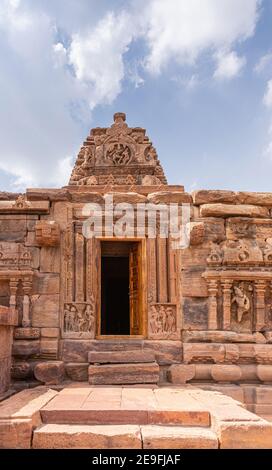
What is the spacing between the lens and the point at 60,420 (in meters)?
4.89

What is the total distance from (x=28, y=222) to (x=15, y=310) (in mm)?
1650

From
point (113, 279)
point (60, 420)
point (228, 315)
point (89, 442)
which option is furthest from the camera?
point (113, 279)

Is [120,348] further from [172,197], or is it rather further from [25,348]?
[172,197]

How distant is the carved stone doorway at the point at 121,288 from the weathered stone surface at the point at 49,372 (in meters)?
1.01

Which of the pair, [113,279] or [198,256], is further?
[113,279]

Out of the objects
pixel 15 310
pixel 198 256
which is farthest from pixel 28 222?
pixel 198 256

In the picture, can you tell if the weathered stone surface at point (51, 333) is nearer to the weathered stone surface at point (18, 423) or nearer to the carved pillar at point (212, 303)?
the weathered stone surface at point (18, 423)

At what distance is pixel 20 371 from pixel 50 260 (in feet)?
6.54

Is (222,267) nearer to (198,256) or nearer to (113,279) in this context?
(198,256)

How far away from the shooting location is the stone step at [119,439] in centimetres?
436

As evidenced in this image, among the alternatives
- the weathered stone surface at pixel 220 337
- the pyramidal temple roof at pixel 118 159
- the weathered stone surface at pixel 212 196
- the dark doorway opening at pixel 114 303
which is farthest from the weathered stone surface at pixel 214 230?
the dark doorway opening at pixel 114 303

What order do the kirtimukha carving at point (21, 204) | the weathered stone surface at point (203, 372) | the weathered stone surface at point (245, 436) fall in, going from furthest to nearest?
the kirtimukha carving at point (21, 204)
the weathered stone surface at point (203, 372)
the weathered stone surface at point (245, 436)

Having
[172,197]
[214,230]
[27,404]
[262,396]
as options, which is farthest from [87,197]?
[262,396]

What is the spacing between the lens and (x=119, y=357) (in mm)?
7066
